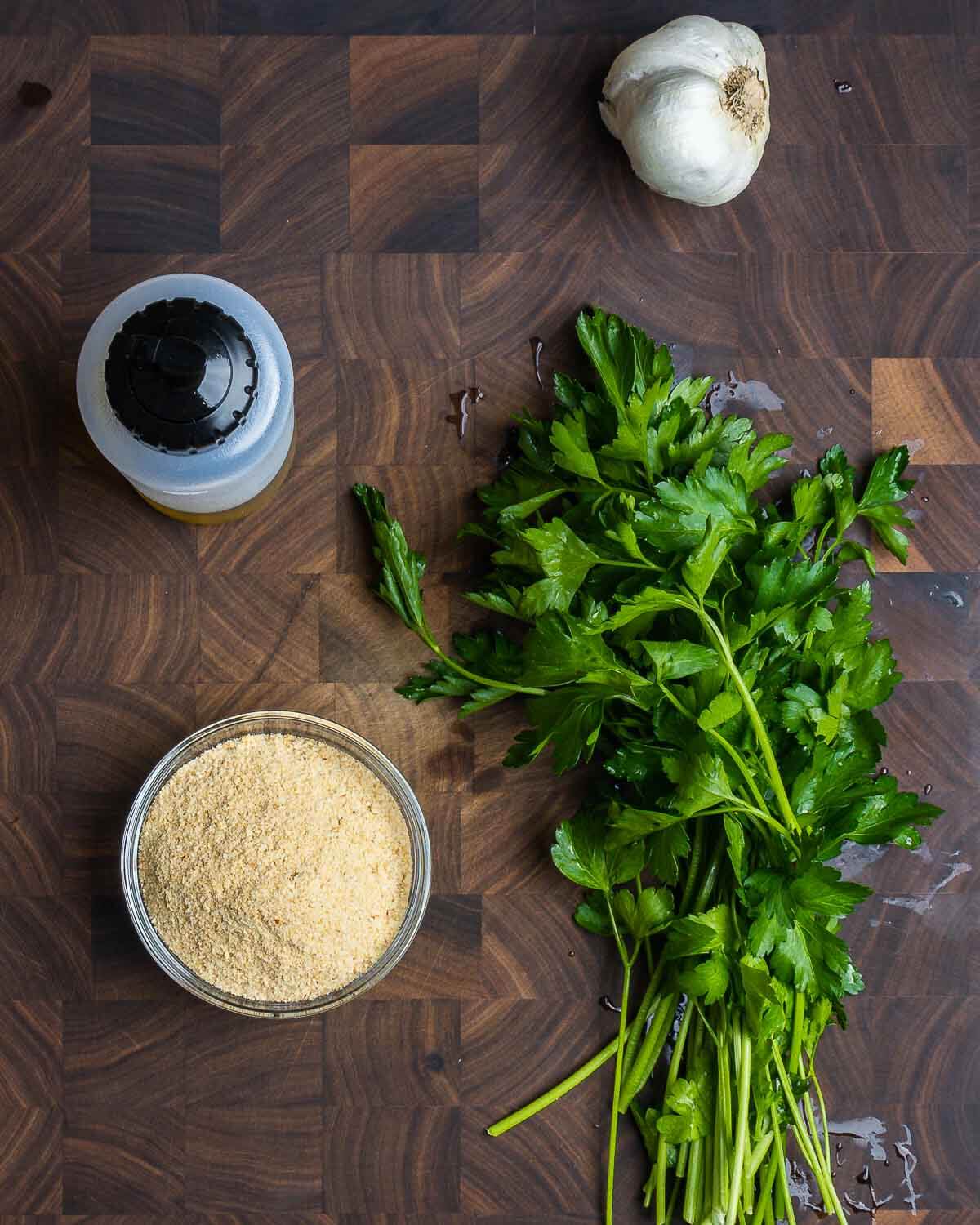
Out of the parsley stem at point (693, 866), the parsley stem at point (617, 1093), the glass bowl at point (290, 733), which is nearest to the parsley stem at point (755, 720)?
the parsley stem at point (693, 866)

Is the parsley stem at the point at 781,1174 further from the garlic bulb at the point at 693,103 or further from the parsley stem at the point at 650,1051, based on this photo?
the garlic bulb at the point at 693,103

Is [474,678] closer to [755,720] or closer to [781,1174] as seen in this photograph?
[755,720]

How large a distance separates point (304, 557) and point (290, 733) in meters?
0.19

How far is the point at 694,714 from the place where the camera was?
3.28 ft

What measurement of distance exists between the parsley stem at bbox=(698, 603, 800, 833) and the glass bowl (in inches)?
14.0

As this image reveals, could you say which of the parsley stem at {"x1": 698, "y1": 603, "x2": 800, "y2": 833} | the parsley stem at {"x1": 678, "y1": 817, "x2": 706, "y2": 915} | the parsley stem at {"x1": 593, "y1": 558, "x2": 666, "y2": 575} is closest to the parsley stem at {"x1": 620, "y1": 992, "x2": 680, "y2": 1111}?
the parsley stem at {"x1": 678, "y1": 817, "x2": 706, "y2": 915}

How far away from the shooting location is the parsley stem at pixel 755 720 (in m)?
0.95

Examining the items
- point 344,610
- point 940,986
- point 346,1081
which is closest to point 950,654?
point 940,986

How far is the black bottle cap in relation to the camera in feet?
2.92

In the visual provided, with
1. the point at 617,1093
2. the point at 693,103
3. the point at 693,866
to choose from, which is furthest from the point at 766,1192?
the point at 693,103

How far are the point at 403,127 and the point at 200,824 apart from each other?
0.77 metres

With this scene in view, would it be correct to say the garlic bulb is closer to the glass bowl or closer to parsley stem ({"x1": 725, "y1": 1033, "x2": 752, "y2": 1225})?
the glass bowl

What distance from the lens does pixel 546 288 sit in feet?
3.80

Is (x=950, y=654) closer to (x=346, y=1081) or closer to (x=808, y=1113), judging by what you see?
(x=808, y=1113)
